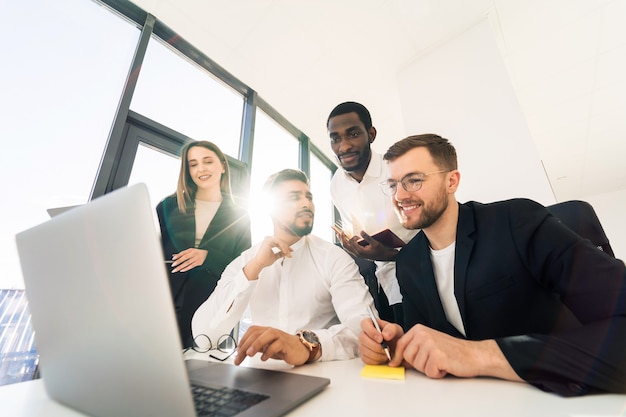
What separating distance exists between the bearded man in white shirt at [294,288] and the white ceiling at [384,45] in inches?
64.7

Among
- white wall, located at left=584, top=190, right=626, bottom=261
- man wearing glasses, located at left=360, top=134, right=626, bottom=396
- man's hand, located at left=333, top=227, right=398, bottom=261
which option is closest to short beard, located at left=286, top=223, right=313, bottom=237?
man's hand, located at left=333, top=227, right=398, bottom=261

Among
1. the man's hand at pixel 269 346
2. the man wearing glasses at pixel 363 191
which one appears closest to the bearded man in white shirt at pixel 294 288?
the man's hand at pixel 269 346

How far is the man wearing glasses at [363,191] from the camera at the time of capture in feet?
5.13

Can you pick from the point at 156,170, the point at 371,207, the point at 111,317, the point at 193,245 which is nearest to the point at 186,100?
the point at 156,170

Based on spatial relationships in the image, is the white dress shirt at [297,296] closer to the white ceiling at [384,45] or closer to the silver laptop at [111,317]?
the silver laptop at [111,317]

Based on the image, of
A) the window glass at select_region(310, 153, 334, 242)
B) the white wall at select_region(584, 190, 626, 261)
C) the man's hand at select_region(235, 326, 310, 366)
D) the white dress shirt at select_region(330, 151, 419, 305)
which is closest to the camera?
the man's hand at select_region(235, 326, 310, 366)

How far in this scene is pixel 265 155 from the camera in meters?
3.00

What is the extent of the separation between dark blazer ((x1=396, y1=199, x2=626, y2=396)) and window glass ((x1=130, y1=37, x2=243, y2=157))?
6.49 feet

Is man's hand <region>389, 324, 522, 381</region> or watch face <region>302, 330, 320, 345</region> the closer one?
man's hand <region>389, 324, 522, 381</region>

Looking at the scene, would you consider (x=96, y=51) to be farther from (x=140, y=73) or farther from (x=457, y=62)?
(x=457, y=62)

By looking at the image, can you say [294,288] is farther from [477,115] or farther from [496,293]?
[477,115]

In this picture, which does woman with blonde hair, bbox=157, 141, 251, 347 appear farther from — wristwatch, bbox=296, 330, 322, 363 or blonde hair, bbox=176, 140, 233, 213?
wristwatch, bbox=296, 330, 322, 363

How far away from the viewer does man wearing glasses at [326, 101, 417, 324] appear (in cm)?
156

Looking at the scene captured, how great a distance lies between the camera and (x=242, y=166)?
249 centimetres
